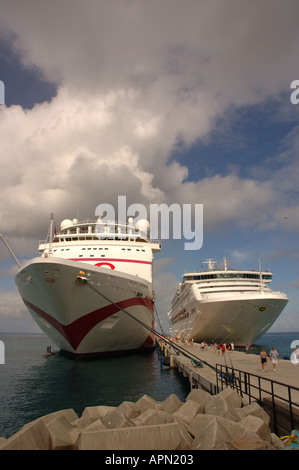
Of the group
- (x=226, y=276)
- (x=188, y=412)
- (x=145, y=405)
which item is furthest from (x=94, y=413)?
(x=226, y=276)

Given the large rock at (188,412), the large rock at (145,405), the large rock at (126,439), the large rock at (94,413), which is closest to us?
the large rock at (126,439)

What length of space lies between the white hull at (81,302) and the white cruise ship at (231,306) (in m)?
11.3

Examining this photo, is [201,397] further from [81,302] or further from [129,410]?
[81,302]

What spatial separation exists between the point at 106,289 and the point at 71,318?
3.35 metres

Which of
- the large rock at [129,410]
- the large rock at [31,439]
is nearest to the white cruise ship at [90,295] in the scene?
the large rock at [129,410]

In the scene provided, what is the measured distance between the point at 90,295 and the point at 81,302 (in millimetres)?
828

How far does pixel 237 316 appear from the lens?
110 ft

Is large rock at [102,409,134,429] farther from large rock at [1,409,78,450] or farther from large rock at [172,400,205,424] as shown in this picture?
large rock at [172,400,205,424]

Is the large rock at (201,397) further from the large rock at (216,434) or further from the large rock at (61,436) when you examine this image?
the large rock at (61,436)

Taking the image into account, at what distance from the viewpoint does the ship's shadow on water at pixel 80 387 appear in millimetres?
13789

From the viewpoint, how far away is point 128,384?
18.6 metres

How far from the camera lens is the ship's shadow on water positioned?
13789 mm

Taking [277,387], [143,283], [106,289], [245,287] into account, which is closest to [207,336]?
[245,287]

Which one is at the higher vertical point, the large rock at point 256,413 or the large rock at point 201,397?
the large rock at point 256,413
